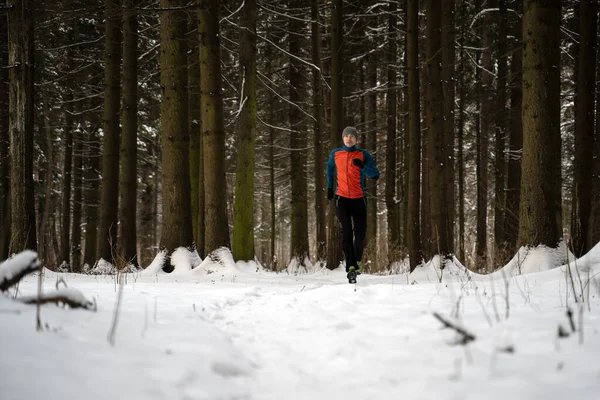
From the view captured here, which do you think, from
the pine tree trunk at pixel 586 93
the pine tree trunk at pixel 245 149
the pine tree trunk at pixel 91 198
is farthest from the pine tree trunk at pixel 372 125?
the pine tree trunk at pixel 91 198

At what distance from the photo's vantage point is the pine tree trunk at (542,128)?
582 centimetres

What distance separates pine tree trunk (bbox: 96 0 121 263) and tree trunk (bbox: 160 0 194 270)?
3.21m

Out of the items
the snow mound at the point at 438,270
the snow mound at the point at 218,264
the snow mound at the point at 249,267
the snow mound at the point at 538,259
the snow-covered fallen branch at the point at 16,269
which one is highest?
the snow-covered fallen branch at the point at 16,269

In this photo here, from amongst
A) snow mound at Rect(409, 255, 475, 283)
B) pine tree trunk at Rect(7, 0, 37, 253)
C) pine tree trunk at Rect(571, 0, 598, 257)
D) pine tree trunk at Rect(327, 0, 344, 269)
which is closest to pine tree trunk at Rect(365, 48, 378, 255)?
pine tree trunk at Rect(327, 0, 344, 269)

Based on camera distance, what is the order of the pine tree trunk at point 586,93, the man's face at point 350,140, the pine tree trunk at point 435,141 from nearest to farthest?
1. the man's face at point 350,140
2. the pine tree trunk at point 435,141
3. the pine tree trunk at point 586,93

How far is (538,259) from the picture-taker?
572 cm

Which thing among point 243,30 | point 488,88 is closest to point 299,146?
point 243,30

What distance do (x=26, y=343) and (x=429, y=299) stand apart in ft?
9.35

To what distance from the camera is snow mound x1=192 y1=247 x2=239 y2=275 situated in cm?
761

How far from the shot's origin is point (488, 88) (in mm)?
13883

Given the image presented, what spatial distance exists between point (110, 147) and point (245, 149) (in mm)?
4565

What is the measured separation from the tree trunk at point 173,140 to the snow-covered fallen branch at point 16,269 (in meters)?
5.97

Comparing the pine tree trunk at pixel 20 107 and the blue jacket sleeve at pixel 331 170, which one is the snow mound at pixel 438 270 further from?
the pine tree trunk at pixel 20 107

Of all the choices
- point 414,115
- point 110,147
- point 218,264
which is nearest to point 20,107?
point 110,147
